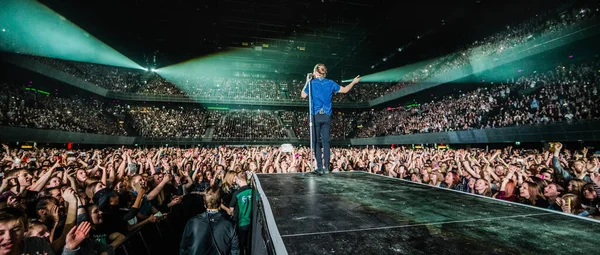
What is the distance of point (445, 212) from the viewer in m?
1.86

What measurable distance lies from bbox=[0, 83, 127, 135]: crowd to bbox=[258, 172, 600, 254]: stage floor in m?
24.2

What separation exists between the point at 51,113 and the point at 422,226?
29.7 metres

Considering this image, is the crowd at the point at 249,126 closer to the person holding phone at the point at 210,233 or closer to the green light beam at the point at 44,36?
the green light beam at the point at 44,36

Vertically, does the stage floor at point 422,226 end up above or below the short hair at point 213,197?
above

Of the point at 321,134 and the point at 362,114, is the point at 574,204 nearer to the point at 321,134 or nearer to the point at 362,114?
the point at 321,134

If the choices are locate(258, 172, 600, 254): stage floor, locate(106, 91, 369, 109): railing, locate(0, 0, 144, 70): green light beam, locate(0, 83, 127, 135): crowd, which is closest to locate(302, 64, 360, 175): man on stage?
locate(258, 172, 600, 254): stage floor

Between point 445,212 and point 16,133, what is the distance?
83.1 feet

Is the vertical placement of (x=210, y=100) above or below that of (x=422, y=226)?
above

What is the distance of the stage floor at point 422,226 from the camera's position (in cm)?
121

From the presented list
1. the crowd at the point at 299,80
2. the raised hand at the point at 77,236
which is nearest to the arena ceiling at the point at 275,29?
the crowd at the point at 299,80

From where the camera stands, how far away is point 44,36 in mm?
23828

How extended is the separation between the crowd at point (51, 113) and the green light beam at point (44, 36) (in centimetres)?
342

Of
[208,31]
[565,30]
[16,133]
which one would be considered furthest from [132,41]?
[565,30]

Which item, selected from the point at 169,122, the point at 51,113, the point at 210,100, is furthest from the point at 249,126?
the point at 51,113
